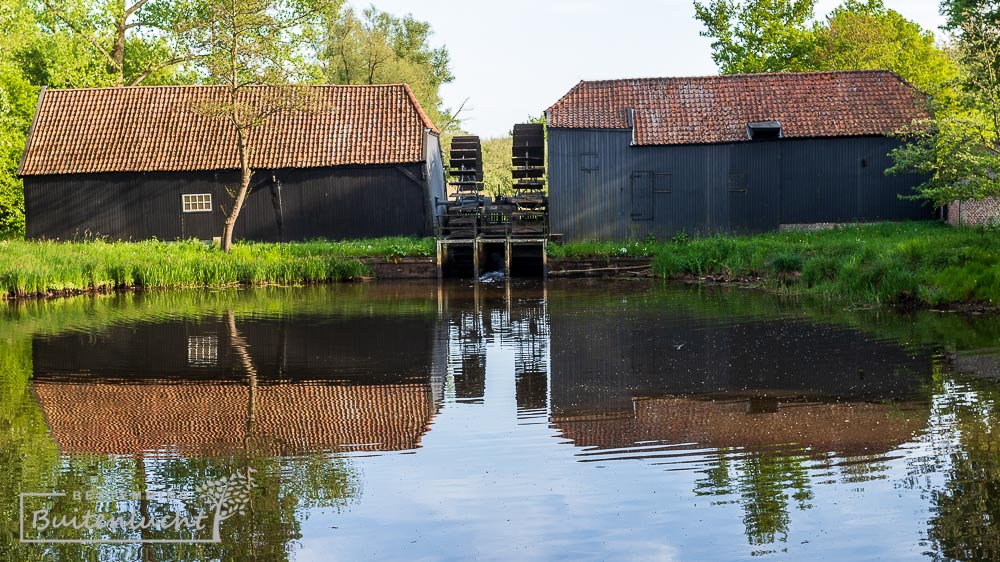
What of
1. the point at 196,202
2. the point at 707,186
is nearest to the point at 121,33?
the point at 196,202

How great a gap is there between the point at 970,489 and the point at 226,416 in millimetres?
7022

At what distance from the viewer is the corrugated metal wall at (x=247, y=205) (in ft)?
106

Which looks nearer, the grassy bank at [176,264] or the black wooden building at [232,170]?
the grassy bank at [176,264]

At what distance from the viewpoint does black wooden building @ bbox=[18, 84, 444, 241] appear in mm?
32219

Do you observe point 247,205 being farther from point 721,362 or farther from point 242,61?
point 721,362

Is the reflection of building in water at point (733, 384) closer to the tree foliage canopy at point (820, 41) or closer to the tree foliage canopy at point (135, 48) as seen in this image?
the tree foliage canopy at point (135, 48)

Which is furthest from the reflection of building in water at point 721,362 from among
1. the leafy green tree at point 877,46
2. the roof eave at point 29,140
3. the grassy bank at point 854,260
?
the leafy green tree at point 877,46

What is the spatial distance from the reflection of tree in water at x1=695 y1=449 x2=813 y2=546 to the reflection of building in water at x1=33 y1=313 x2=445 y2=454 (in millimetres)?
2897

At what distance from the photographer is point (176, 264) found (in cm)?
2731

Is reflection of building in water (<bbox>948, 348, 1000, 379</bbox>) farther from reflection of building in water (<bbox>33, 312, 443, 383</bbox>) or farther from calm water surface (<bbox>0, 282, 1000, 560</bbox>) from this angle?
reflection of building in water (<bbox>33, 312, 443, 383</bbox>)

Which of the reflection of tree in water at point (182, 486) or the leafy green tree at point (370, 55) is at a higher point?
the leafy green tree at point (370, 55)

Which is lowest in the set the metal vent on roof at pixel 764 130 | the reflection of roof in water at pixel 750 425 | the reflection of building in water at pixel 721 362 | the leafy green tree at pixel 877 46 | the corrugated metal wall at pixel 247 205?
the reflection of roof in water at pixel 750 425

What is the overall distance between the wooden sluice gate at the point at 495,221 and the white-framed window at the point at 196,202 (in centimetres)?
674

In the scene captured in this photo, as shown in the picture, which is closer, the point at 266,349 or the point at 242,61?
the point at 266,349
